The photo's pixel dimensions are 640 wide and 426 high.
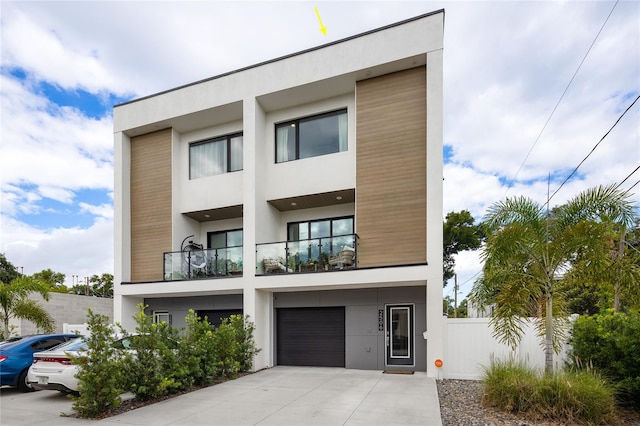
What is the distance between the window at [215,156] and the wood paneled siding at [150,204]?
3.12 feet

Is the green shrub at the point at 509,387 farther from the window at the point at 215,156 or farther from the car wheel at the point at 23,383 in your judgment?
the window at the point at 215,156

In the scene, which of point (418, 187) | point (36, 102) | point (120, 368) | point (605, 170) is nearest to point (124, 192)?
point (36, 102)

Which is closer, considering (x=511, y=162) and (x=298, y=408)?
(x=298, y=408)

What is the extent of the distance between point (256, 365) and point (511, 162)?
13.2 meters

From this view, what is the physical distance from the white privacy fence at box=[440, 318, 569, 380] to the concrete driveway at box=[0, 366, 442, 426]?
0.98 m

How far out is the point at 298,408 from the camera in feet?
23.2

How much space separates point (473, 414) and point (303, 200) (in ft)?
26.9

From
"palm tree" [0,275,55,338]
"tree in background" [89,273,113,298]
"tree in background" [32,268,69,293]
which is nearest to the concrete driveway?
"palm tree" [0,275,55,338]

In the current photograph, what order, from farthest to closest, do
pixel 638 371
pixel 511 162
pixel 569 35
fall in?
pixel 511 162, pixel 569 35, pixel 638 371

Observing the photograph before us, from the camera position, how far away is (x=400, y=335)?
38.0ft

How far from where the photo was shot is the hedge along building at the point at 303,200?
11.0 metres

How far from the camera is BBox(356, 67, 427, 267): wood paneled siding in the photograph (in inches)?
431

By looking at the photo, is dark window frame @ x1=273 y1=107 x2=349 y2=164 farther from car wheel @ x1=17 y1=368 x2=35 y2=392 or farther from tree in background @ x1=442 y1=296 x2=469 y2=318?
tree in background @ x1=442 y1=296 x2=469 y2=318

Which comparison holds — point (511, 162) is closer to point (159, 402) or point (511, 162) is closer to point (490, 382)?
point (490, 382)
